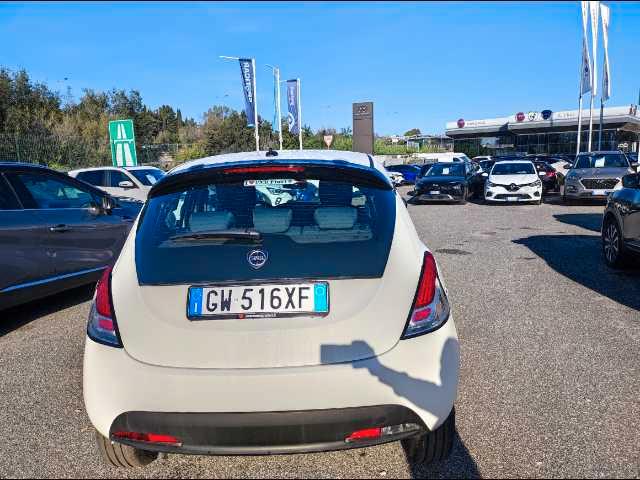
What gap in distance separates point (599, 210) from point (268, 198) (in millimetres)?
14247

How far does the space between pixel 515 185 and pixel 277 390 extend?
1623cm

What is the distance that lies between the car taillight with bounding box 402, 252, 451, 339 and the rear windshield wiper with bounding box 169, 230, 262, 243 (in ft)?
2.50

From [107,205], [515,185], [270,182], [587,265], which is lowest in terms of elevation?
[587,265]

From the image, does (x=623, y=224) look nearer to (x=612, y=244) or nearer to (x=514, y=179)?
(x=612, y=244)

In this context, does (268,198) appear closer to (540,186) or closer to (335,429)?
(335,429)

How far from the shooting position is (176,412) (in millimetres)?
2109

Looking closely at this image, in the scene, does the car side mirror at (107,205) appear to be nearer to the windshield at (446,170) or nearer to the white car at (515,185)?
the white car at (515,185)

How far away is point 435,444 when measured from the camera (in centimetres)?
247

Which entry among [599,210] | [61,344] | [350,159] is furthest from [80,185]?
[599,210]

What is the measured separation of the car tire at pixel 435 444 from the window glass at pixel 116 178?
1146 centimetres

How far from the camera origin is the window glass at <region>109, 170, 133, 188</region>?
12641mm

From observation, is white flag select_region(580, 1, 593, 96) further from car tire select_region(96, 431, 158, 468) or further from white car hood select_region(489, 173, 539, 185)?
car tire select_region(96, 431, 158, 468)

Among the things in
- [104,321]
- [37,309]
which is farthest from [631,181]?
[37,309]

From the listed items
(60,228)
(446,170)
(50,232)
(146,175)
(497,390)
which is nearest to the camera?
(497,390)
